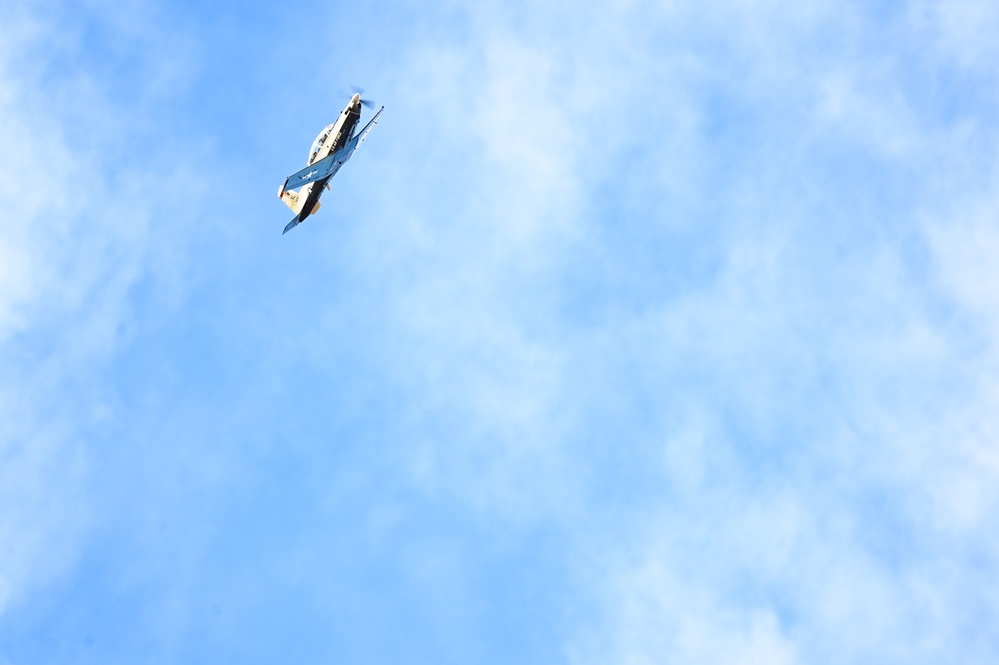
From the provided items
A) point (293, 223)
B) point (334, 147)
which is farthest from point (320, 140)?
point (293, 223)

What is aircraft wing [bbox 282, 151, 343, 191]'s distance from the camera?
93250 millimetres

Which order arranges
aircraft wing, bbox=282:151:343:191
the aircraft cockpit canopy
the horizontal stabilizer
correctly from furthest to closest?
the horizontal stabilizer, the aircraft cockpit canopy, aircraft wing, bbox=282:151:343:191

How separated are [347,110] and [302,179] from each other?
310 inches

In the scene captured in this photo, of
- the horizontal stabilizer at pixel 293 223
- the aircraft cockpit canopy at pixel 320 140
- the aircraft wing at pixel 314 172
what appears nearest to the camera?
Result: the aircraft wing at pixel 314 172

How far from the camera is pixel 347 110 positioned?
95.1 m

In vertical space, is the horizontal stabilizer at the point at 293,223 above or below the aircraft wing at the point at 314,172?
above

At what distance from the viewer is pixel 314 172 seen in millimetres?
94438

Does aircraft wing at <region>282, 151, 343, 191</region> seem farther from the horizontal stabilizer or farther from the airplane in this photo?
the horizontal stabilizer

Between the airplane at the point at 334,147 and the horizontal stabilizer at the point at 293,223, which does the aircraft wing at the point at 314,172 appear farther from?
the horizontal stabilizer at the point at 293,223

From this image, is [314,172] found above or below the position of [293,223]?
below

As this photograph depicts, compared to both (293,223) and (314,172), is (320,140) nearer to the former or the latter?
(314,172)

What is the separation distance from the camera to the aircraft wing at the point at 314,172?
93.2 metres

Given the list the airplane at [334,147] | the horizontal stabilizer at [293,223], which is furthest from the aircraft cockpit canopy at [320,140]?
the horizontal stabilizer at [293,223]

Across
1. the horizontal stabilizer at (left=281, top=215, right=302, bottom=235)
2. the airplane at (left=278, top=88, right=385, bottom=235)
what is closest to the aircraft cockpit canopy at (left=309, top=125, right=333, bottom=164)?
the airplane at (left=278, top=88, right=385, bottom=235)
